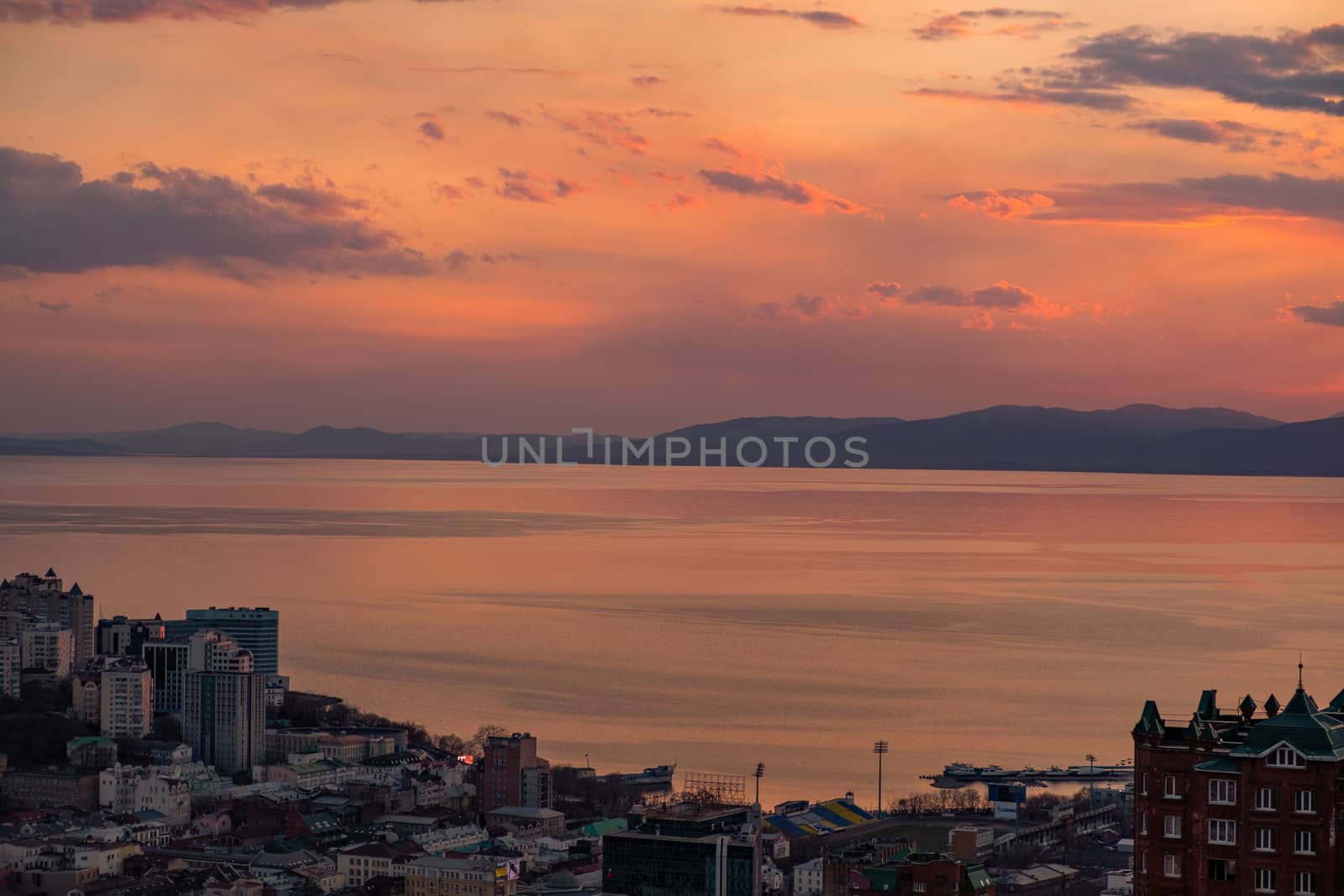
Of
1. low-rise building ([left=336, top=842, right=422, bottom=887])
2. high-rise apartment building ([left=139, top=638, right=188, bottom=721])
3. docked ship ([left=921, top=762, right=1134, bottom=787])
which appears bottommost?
low-rise building ([left=336, top=842, right=422, bottom=887])

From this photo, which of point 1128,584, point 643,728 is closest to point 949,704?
point 643,728

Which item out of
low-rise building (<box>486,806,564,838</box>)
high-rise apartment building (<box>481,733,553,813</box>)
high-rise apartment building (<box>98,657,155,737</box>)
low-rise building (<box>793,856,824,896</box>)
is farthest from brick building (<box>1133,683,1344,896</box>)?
high-rise apartment building (<box>98,657,155,737</box>)

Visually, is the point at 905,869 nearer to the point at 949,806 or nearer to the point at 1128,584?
the point at 949,806

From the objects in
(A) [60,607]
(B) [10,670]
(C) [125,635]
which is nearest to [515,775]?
(B) [10,670]

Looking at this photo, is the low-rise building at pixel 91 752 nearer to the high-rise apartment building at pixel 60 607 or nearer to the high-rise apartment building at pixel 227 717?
the high-rise apartment building at pixel 227 717

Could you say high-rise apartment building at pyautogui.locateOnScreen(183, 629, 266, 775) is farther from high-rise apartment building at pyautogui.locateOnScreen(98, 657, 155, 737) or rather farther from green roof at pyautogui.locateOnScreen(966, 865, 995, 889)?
green roof at pyautogui.locateOnScreen(966, 865, 995, 889)

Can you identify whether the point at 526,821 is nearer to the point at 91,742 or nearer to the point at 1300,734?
the point at 91,742
